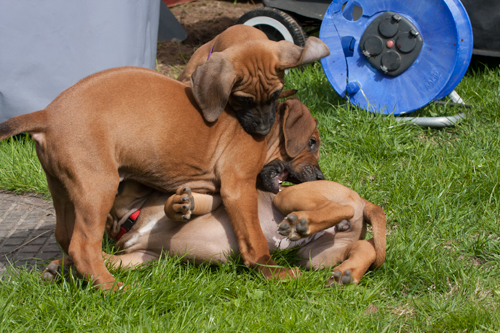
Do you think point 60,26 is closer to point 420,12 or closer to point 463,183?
point 420,12

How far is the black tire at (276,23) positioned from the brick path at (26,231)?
3.54 m

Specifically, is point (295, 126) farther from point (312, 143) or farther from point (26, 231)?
point (26, 231)

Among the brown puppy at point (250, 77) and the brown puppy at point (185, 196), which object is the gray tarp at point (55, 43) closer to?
the brown puppy at point (250, 77)

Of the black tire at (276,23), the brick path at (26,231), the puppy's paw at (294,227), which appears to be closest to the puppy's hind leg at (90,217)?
the brick path at (26,231)

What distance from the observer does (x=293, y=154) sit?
12.6ft

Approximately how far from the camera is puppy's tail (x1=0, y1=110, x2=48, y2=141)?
2699 millimetres

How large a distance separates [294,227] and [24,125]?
65.7 inches

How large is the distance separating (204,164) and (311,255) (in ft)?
3.21

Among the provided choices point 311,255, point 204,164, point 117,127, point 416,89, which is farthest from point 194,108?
point 416,89

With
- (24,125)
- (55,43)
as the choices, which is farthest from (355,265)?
(55,43)

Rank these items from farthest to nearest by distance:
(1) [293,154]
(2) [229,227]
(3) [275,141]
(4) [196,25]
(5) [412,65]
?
(4) [196,25] < (5) [412,65] < (3) [275,141] < (1) [293,154] < (2) [229,227]

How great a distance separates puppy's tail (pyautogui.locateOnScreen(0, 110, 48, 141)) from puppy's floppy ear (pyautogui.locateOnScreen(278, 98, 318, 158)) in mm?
1814

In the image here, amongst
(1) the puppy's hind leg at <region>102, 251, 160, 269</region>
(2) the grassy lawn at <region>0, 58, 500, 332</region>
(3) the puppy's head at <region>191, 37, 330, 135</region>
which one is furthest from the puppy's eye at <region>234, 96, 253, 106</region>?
(1) the puppy's hind leg at <region>102, 251, 160, 269</region>

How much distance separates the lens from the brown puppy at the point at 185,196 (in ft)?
10.7
